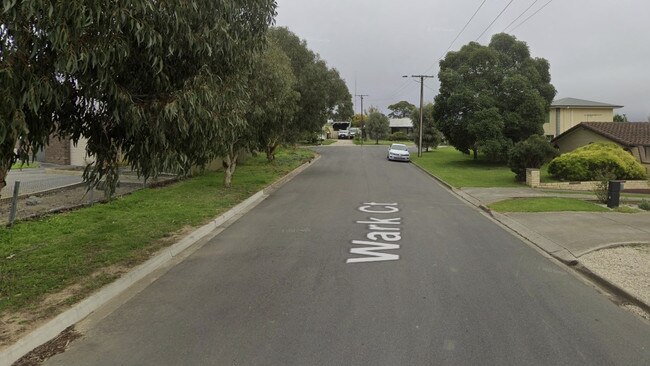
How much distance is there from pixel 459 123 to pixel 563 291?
94.2 feet

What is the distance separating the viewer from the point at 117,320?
548 centimetres

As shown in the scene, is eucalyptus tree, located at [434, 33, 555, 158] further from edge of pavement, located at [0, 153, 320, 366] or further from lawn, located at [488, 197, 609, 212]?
edge of pavement, located at [0, 153, 320, 366]

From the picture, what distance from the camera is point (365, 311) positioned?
5688 millimetres

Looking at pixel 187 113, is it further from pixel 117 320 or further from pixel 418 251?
pixel 418 251

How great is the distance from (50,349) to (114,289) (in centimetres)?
172

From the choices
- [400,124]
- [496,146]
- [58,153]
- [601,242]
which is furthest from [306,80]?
[400,124]

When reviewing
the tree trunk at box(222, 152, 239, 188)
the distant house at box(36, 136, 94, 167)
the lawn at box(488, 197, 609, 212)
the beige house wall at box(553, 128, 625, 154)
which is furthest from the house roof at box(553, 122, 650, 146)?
the distant house at box(36, 136, 94, 167)

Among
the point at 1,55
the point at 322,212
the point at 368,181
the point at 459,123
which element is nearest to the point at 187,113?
the point at 1,55

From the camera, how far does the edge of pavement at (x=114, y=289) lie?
4578 millimetres

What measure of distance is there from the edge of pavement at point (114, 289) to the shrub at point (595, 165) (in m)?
16.6

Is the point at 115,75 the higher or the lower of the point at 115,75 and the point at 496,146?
the higher

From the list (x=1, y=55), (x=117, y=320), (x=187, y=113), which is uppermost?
(x=1, y=55)

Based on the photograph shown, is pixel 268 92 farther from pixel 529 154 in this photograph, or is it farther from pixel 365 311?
pixel 365 311

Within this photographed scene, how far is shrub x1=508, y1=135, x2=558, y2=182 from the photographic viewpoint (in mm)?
23172
